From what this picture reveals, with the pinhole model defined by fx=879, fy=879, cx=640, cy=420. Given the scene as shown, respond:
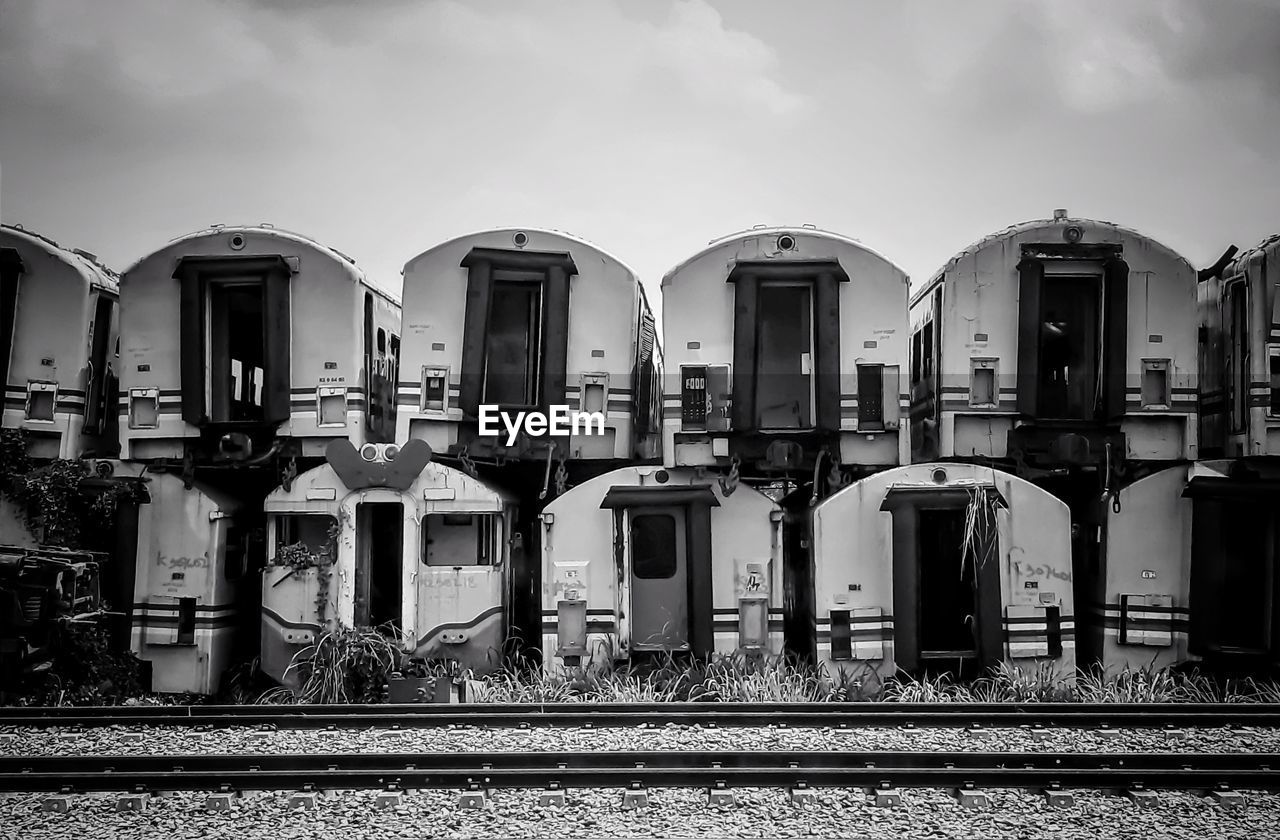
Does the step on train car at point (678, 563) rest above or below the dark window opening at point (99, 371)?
below

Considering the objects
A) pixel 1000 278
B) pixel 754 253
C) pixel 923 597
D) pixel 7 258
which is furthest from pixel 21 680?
pixel 1000 278

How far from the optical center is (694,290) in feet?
38.9

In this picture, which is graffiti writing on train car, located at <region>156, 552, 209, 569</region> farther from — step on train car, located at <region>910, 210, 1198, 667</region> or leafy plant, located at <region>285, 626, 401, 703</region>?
step on train car, located at <region>910, 210, 1198, 667</region>

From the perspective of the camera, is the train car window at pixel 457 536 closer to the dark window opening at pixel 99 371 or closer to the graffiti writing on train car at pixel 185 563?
the graffiti writing on train car at pixel 185 563

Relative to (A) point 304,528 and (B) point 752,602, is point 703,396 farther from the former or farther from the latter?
(A) point 304,528

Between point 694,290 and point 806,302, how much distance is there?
1568mm

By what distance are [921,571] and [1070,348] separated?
13.3ft

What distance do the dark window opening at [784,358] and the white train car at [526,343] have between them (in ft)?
5.97

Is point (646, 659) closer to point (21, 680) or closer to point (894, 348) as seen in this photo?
point (894, 348)

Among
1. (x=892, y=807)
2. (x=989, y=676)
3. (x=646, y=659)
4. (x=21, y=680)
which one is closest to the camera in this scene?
(x=892, y=807)

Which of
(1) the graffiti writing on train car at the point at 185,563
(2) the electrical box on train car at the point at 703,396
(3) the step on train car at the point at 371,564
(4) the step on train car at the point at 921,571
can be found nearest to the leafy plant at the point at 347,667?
(3) the step on train car at the point at 371,564

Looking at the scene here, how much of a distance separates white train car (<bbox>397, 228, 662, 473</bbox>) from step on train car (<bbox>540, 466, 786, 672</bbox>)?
1113 millimetres

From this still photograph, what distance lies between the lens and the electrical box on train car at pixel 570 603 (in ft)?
36.6

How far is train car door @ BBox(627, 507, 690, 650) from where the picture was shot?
11688 mm
